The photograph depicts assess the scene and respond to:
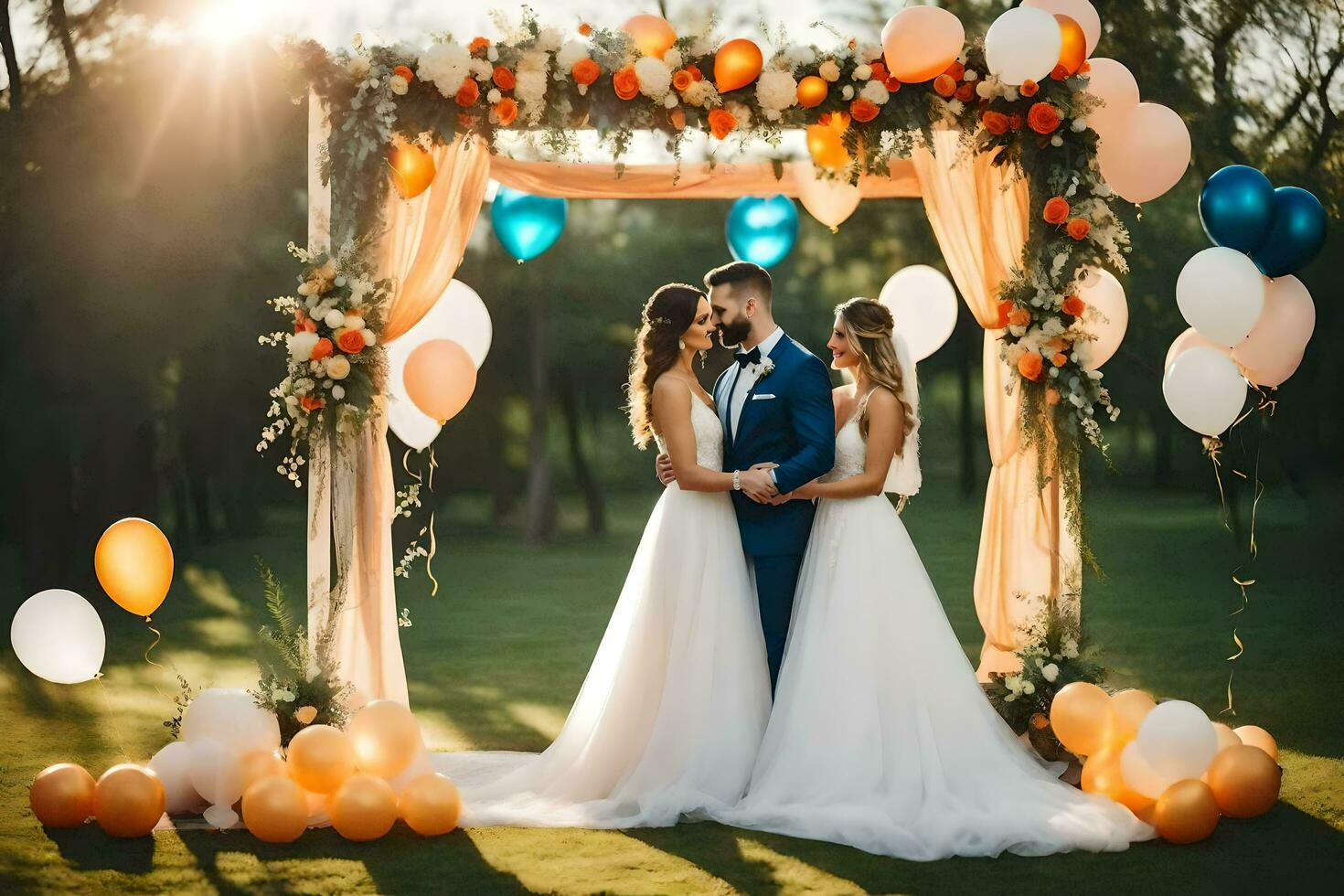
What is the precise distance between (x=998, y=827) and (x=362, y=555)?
2.90 metres

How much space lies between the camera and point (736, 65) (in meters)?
5.53

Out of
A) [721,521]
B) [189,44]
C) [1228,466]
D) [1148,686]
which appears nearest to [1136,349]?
[1228,466]

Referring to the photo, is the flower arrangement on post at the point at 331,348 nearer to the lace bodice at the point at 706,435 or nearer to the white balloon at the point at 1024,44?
the lace bodice at the point at 706,435

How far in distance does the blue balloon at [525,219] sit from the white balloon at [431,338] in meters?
0.38

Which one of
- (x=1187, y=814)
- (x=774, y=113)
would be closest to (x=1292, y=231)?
(x=774, y=113)

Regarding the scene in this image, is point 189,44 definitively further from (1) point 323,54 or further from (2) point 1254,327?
(2) point 1254,327

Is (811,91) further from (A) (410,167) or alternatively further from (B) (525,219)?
(B) (525,219)

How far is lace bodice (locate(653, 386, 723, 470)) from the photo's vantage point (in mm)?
5250

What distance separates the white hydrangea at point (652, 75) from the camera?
5.48 m

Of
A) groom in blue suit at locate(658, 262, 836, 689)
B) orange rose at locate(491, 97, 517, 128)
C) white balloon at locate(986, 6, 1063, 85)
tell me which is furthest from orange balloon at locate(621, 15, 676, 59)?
white balloon at locate(986, 6, 1063, 85)

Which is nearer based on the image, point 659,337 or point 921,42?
point 659,337

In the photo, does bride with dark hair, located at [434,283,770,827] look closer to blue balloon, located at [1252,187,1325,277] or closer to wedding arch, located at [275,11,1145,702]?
wedding arch, located at [275,11,1145,702]

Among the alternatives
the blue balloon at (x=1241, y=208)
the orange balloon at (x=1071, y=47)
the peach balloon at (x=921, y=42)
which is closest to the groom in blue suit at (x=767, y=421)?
the peach balloon at (x=921, y=42)

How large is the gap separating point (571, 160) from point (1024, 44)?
6.28 feet
